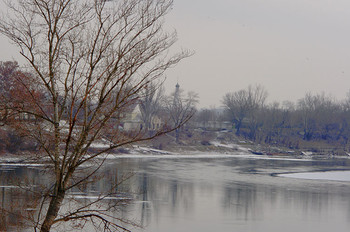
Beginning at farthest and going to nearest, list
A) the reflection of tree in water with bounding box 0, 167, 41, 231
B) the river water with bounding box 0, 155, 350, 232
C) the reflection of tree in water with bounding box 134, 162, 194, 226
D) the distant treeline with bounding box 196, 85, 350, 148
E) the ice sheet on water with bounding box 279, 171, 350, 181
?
the distant treeline with bounding box 196, 85, 350, 148 < the ice sheet on water with bounding box 279, 171, 350, 181 < the reflection of tree in water with bounding box 134, 162, 194, 226 < the river water with bounding box 0, 155, 350, 232 < the reflection of tree in water with bounding box 0, 167, 41, 231

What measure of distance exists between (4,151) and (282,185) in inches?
856

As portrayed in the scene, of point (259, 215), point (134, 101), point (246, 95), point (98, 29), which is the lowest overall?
point (259, 215)

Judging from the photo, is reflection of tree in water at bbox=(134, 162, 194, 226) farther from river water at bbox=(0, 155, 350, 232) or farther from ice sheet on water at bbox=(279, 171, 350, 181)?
ice sheet on water at bbox=(279, 171, 350, 181)

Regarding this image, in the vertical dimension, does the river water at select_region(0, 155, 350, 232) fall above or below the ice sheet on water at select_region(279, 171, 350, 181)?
below

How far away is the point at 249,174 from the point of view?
1323 inches

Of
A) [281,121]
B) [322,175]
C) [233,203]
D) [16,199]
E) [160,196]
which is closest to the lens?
[16,199]

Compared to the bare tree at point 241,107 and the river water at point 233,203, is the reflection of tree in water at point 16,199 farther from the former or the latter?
the bare tree at point 241,107

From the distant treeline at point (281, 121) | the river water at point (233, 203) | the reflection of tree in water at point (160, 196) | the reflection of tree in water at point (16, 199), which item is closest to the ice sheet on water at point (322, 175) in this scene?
the river water at point (233, 203)

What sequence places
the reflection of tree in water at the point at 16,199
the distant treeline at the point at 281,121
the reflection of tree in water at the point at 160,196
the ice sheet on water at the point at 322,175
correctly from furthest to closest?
the distant treeline at the point at 281,121
the ice sheet on water at the point at 322,175
the reflection of tree in water at the point at 160,196
the reflection of tree in water at the point at 16,199

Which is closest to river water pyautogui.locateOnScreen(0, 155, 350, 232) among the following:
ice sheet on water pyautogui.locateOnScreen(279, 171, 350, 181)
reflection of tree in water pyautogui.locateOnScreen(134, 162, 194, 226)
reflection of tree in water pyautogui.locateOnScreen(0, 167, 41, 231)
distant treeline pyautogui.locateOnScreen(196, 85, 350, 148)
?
reflection of tree in water pyautogui.locateOnScreen(134, 162, 194, 226)

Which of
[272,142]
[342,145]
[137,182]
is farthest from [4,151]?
[342,145]

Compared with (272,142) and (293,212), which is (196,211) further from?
(272,142)

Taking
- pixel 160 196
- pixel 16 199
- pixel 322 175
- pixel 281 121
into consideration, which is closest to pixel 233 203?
pixel 160 196

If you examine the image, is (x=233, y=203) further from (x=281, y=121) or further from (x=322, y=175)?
(x=281, y=121)
